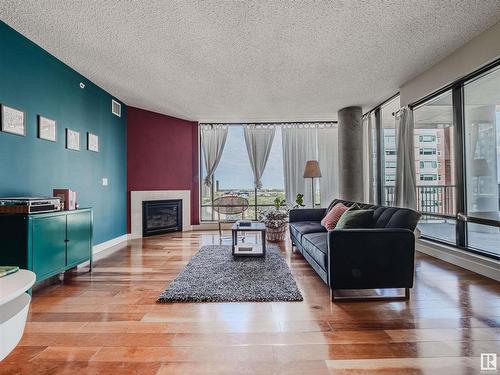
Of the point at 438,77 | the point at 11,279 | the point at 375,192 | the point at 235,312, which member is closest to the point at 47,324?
the point at 235,312

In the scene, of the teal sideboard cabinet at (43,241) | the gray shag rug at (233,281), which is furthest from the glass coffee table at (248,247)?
the teal sideboard cabinet at (43,241)

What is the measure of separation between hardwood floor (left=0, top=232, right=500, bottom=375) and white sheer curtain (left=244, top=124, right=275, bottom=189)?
13.4 feet

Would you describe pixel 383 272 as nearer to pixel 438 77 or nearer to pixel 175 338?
pixel 175 338

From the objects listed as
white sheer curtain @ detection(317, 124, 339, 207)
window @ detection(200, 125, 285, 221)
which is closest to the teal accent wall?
window @ detection(200, 125, 285, 221)

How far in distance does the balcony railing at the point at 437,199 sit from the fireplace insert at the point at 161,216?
4792 millimetres

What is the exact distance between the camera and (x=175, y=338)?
193 centimetres

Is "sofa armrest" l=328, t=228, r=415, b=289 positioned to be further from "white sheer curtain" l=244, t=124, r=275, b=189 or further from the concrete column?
"white sheer curtain" l=244, t=124, r=275, b=189

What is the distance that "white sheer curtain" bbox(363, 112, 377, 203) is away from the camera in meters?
5.88

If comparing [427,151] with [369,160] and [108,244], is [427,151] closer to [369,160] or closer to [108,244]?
[369,160]

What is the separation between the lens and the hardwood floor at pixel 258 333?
1643mm

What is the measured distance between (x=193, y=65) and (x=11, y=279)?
135 inches

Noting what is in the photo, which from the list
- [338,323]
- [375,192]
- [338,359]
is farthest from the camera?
[375,192]

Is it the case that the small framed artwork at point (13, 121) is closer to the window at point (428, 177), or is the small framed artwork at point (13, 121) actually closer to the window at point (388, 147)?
the window at point (428, 177)

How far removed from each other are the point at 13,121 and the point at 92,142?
1492mm
